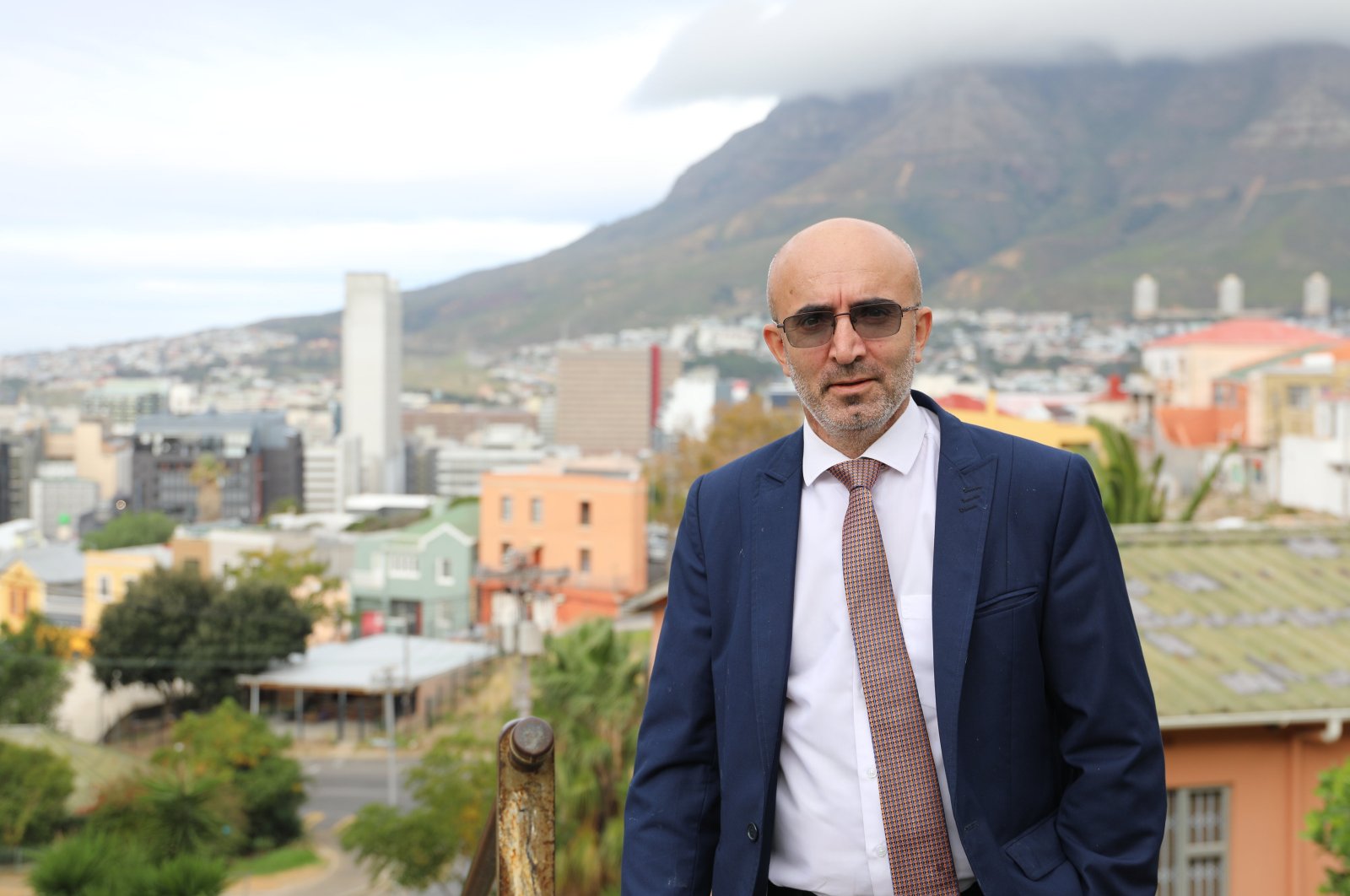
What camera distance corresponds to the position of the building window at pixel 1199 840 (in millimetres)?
6781

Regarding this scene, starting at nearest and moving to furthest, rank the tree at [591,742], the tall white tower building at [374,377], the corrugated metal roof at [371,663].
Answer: the tree at [591,742] → the corrugated metal roof at [371,663] → the tall white tower building at [374,377]

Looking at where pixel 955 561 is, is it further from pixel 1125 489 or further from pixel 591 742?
pixel 1125 489

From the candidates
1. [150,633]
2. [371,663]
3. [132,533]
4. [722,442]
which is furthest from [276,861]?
[132,533]

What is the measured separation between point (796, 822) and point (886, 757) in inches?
7.4

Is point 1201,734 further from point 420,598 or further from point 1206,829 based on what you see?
point 420,598

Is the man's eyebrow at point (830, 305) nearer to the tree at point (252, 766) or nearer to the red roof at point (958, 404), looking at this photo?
the tree at point (252, 766)

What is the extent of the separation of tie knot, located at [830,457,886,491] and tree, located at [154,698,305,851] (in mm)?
29101

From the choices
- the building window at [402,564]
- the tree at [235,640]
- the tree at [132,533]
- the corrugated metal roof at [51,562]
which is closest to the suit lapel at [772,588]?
the tree at [235,640]

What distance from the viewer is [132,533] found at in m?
84.2

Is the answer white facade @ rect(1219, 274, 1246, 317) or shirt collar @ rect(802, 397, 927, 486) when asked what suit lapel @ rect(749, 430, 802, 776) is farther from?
white facade @ rect(1219, 274, 1246, 317)

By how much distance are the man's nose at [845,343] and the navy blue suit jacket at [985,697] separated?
196mm

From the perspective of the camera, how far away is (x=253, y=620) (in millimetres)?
40250

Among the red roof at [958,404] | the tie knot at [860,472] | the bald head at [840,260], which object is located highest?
the red roof at [958,404]

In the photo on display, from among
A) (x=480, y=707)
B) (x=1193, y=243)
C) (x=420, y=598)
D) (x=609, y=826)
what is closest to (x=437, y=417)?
(x=1193, y=243)
